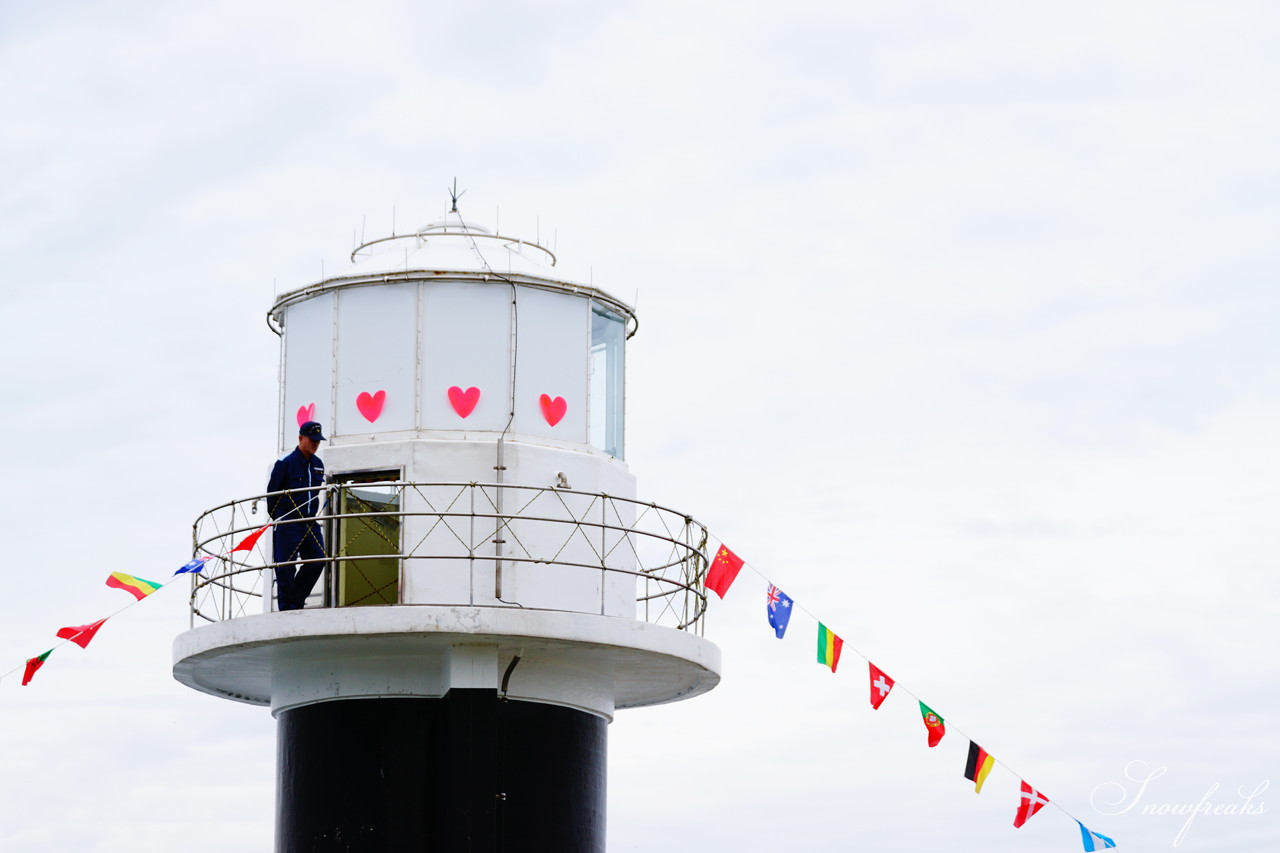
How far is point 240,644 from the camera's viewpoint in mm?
16578

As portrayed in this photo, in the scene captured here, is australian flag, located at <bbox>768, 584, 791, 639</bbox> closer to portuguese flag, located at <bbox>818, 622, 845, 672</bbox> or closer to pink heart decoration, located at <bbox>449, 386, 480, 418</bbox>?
portuguese flag, located at <bbox>818, 622, 845, 672</bbox>

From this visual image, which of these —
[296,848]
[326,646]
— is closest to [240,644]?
[326,646]

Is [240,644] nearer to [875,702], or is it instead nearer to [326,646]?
[326,646]

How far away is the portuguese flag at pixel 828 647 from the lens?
18.6 meters

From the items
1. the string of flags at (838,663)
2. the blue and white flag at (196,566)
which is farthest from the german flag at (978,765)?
the blue and white flag at (196,566)

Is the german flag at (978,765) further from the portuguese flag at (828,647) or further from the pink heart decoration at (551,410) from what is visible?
the pink heart decoration at (551,410)

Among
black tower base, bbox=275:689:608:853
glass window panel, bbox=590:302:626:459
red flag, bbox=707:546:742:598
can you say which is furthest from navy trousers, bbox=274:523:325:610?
red flag, bbox=707:546:742:598

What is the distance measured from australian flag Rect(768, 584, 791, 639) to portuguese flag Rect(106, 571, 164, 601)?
17.2 ft

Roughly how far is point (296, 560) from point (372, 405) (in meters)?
1.62

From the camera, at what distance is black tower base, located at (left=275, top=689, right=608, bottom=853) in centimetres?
1667

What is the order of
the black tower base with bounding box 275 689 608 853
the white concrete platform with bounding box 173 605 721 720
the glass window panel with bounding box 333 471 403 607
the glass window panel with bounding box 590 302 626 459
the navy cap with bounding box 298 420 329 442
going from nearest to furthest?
the white concrete platform with bounding box 173 605 721 720 < the black tower base with bounding box 275 689 608 853 < the navy cap with bounding box 298 420 329 442 < the glass window panel with bounding box 333 471 403 607 < the glass window panel with bounding box 590 302 626 459

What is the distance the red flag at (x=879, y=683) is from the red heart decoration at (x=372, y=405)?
494 cm

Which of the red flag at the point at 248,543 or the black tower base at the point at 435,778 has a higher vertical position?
the red flag at the point at 248,543

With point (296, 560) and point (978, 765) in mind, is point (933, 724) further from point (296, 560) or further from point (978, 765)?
point (296, 560)
